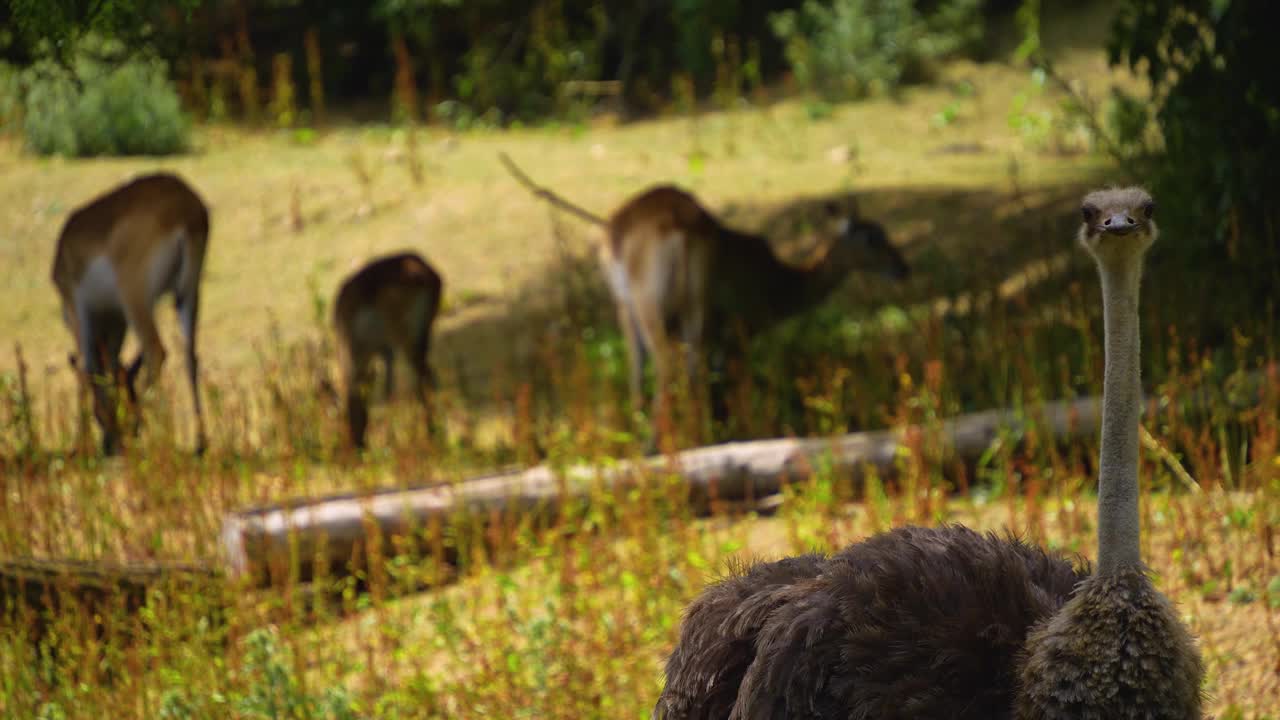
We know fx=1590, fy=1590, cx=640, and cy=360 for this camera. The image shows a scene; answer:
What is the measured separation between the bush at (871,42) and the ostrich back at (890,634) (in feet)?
41.1

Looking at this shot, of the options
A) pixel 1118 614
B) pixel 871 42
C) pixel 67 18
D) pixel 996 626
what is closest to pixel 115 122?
pixel 871 42

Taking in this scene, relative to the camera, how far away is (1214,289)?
705 cm

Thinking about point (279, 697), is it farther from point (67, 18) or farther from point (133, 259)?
point (133, 259)

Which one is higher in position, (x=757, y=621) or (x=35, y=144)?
(x=35, y=144)

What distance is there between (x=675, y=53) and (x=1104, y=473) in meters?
14.9

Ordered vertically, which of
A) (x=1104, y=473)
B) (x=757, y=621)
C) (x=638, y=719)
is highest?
(x=1104, y=473)

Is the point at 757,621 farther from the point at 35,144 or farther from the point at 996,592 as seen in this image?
the point at 35,144

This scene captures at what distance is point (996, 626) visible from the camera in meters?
3.18

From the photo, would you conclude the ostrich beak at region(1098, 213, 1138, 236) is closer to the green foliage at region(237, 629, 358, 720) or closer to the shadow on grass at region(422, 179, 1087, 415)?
the green foliage at region(237, 629, 358, 720)

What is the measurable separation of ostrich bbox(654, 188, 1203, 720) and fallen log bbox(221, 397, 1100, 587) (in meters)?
2.60

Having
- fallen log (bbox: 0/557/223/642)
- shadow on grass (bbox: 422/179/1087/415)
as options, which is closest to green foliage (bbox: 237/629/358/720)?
fallen log (bbox: 0/557/223/642)

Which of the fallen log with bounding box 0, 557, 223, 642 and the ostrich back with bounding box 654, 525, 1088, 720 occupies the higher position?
the ostrich back with bounding box 654, 525, 1088, 720

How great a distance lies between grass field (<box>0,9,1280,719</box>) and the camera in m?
5.15

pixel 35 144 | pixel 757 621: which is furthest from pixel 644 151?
pixel 757 621
